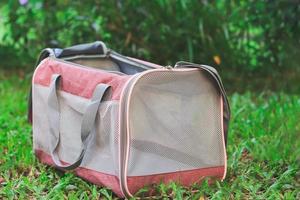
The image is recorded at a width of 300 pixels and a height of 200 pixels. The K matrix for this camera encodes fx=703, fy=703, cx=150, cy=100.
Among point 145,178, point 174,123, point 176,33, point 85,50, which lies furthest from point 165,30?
point 145,178

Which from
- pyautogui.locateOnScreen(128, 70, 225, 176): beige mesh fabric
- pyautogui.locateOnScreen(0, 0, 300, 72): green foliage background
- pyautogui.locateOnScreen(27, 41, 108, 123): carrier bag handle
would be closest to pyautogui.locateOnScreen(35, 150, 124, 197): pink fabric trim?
pyautogui.locateOnScreen(128, 70, 225, 176): beige mesh fabric

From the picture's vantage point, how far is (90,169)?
2965 millimetres

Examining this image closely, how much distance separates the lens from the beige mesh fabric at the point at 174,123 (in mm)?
2775

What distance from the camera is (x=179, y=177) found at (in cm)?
291

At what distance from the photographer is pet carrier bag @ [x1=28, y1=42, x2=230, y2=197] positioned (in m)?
2.77

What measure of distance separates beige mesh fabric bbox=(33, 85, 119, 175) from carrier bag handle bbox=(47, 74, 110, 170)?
0.02 metres

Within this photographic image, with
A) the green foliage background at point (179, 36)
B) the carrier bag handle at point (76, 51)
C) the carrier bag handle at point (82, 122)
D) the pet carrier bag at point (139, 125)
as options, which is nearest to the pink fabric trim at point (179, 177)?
the pet carrier bag at point (139, 125)

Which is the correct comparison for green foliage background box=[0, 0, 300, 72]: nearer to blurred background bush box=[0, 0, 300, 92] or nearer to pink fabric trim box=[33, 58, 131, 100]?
blurred background bush box=[0, 0, 300, 92]

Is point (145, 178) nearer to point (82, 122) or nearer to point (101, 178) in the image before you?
point (101, 178)

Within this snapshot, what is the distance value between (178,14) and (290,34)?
0.86 metres

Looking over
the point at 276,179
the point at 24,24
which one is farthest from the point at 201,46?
the point at 276,179

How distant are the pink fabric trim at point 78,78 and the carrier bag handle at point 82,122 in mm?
40

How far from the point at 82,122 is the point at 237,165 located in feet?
2.80

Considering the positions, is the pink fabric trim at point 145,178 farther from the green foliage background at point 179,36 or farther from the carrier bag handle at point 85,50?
the green foliage background at point 179,36
